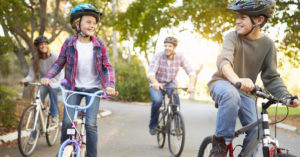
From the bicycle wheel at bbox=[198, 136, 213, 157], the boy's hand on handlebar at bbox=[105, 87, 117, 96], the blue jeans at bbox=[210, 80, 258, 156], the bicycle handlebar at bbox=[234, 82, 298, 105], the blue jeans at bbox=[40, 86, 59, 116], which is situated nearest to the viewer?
the bicycle handlebar at bbox=[234, 82, 298, 105]

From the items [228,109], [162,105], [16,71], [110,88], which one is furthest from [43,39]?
[16,71]

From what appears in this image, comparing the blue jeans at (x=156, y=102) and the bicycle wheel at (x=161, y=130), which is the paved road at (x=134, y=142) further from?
the blue jeans at (x=156, y=102)

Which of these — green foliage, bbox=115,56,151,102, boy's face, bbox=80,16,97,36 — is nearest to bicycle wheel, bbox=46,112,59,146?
boy's face, bbox=80,16,97,36

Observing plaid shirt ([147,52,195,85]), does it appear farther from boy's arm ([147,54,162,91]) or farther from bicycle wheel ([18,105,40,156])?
bicycle wheel ([18,105,40,156])

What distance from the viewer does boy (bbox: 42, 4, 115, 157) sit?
3.83m

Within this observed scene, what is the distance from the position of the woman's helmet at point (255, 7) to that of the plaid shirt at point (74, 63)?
1660 mm

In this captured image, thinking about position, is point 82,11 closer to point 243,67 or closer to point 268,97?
point 243,67

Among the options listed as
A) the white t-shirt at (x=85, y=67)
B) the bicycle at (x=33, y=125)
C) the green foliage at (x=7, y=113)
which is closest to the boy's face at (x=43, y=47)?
the bicycle at (x=33, y=125)

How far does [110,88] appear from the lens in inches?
143

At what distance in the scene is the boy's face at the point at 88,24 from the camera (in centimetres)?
387

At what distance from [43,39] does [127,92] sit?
47.1 ft

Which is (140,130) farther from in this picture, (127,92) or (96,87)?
(127,92)

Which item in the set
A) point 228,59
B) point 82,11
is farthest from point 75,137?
point 228,59

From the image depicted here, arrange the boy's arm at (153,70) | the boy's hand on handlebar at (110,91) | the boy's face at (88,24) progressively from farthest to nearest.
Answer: the boy's arm at (153,70) → the boy's face at (88,24) → the boy's hand on handlebar at (110,91)
